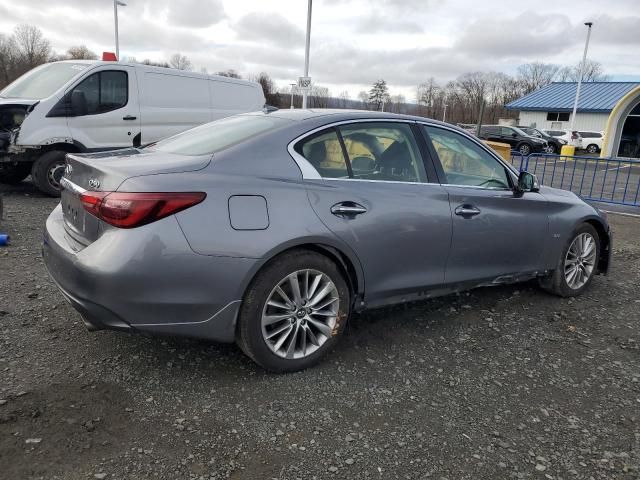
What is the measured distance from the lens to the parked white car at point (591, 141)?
105 feet

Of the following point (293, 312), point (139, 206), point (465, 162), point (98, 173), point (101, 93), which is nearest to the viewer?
point (139, 206)

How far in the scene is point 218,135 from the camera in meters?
3.48

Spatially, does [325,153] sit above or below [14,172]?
above

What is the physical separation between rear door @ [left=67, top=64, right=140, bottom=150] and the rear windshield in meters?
5.05

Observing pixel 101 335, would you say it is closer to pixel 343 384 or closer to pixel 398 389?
pixel 343 384

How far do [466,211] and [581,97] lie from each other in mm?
42854

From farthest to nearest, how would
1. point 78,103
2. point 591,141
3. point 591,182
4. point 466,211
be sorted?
point 591,141
point 591,182
point 78,103
point 466,211

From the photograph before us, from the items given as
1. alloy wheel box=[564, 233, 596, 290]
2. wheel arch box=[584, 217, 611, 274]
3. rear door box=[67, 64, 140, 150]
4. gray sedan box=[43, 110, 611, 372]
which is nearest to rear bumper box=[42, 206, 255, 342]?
gray sedan box=[43, 110, 611, 372]

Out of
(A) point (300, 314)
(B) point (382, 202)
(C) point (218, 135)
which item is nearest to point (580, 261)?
(B) point (382, 202)

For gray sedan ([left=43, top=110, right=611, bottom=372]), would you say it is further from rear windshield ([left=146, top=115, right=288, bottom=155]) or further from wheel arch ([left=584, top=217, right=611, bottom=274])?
wheel arch ([left=584, top=217, right=611, bottom=274])

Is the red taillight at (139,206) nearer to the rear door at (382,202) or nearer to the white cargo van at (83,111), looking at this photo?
the rear door at (382,202)

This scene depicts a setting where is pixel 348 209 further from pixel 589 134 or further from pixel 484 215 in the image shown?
pixel 589 134

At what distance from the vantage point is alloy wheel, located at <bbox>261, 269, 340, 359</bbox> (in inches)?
119

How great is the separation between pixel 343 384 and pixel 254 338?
0.62 metres
